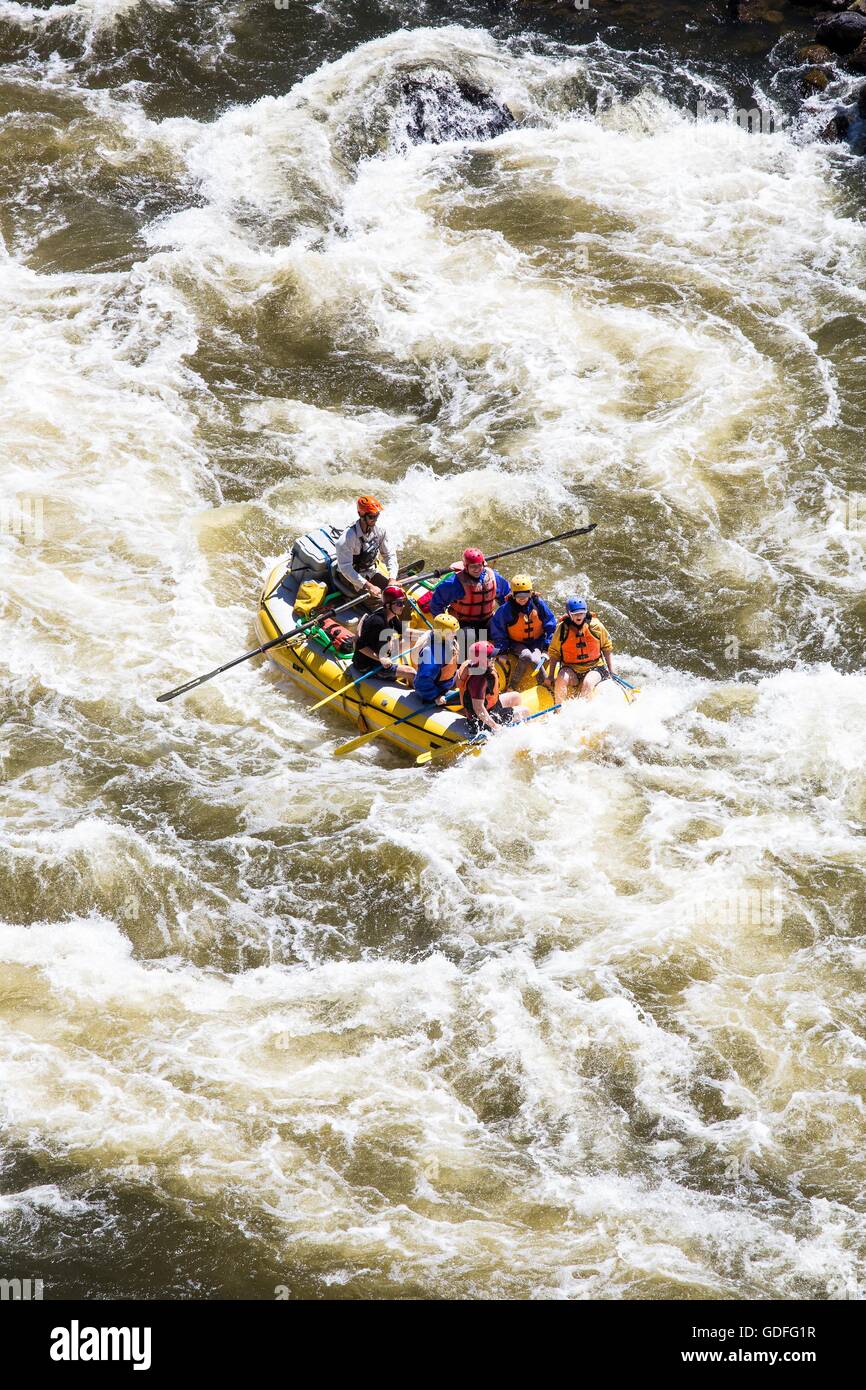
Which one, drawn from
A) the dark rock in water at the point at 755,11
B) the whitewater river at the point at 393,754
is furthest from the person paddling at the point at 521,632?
the dark rock in water at the point at 755,11

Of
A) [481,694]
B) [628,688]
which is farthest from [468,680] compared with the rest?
[628,688]

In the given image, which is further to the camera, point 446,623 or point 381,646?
point 446,623

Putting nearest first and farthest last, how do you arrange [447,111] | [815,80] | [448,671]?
1. [448,671]
2. [447,111]
3. [815,80]

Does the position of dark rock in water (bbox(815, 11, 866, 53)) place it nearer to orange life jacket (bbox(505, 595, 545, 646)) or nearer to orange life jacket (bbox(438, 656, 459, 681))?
orange life jacket (bbox(505, 595, 545, 646))

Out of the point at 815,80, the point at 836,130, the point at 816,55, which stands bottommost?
the point at 836,130

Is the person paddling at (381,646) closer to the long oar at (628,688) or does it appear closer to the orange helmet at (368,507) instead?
the orange helmet at (368,507)

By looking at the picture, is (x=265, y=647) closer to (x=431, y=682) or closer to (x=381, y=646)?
(x=381, y=646)

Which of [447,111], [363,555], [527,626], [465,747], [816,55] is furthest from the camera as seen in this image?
[816,55]
